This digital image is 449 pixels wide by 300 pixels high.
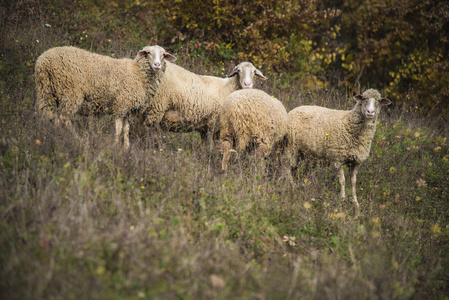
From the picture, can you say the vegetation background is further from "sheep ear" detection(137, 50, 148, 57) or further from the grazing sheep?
"sheep ear" detection(137, 50, 148, 57)

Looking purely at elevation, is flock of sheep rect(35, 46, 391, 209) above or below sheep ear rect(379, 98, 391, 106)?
below

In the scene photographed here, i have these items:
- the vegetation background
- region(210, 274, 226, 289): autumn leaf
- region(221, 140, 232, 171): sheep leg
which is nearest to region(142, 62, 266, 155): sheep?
the vegetation background

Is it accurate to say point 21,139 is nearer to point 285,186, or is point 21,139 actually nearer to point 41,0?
point 285,186

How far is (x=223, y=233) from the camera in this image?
13.1ft

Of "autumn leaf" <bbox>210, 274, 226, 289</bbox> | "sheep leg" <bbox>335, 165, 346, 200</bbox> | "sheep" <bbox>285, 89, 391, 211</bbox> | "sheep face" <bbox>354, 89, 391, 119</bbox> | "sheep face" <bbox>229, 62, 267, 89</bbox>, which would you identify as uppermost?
"sheep face" <bbox>229, 62, 267, 89</bbox>

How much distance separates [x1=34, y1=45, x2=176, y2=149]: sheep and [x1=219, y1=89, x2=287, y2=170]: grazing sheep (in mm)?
1481

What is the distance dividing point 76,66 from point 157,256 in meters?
4.05

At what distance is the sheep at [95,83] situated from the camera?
586 cm

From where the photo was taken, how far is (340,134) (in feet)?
21.5

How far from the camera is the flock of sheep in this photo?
19.5 feet

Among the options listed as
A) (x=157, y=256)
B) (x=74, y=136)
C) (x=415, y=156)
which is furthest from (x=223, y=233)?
(x=415, y=156)

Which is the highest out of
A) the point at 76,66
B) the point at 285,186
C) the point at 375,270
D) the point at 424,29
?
the point at 424,29

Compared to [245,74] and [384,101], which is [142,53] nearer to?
[245,74]

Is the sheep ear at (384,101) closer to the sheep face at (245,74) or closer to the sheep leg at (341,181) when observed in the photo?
the sheep leg at (341,181)
